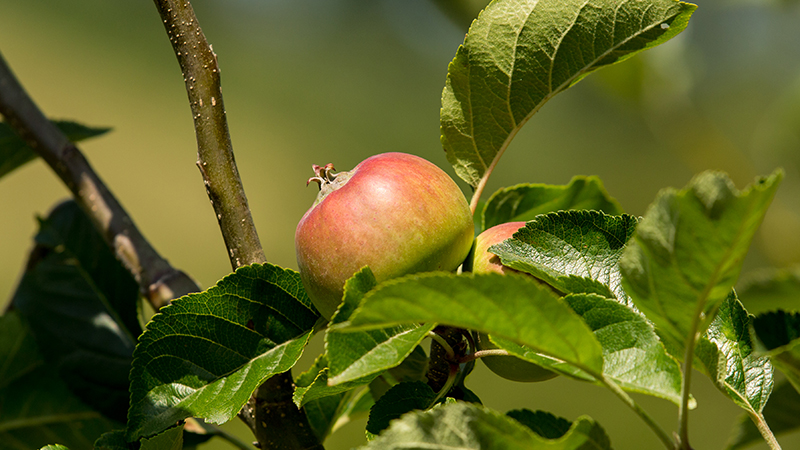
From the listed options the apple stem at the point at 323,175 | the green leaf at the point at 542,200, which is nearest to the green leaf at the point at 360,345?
the apple stem at the point at 323,175

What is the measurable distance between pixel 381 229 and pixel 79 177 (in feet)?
1.35

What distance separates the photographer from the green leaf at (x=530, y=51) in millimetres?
394

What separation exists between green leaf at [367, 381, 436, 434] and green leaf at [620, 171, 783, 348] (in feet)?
0.50

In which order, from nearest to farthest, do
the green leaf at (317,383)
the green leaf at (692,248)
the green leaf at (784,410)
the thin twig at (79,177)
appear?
1. the green leaf at (692,248)
2. the green leaf at (317,383)
3. the green leaf at (784,410)
4. the thin twig at (79,177)

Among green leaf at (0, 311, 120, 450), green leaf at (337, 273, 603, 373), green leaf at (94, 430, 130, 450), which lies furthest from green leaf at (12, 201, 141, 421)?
green leaf at (337, 273, 603, 373)

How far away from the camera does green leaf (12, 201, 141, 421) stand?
24.8 inches

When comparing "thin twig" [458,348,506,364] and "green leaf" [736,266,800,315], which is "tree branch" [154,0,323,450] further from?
"green leaf" [736,266,800,315]

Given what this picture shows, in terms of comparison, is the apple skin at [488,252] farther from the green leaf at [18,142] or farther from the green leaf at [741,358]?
the green leaf at [18,142]

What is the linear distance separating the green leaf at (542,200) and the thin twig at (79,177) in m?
0.32

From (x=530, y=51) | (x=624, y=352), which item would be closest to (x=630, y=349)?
(x=624, y=352)

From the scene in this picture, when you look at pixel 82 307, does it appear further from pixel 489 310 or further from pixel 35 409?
pixel 489 310

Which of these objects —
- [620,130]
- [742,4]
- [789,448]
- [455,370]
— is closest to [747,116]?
[620,130]

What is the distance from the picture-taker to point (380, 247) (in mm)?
345

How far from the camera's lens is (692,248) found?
0.75 feet
